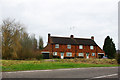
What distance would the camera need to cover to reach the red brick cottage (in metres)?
53.4

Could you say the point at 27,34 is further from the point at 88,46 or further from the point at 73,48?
the point at 88,46

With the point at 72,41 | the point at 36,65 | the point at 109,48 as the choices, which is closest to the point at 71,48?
the point at 72,41

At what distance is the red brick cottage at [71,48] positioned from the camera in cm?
5341

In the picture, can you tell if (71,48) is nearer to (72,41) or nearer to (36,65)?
(72,41)

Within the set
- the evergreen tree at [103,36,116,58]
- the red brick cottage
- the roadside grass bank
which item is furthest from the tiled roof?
the roadside grass bank

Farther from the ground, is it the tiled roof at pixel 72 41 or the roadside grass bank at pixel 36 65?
the tiled roof at pixel 72 41

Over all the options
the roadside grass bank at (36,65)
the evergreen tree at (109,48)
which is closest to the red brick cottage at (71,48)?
the evergreen tree at (109,48)

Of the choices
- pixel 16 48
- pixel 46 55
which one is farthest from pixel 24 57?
pixel 46 55

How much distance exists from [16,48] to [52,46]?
2207 cm

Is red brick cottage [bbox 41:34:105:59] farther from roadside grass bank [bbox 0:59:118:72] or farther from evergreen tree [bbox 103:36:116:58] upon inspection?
roadside grass bank [bbox 0:59:118:72]

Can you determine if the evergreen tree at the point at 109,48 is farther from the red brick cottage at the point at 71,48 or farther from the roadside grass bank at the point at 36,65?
the roadside grass bank at the point at 36,65

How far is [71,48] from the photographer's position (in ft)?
185

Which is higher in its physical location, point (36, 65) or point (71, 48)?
point (71, 48)

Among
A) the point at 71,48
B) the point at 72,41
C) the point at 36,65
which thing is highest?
the point at 72,41
